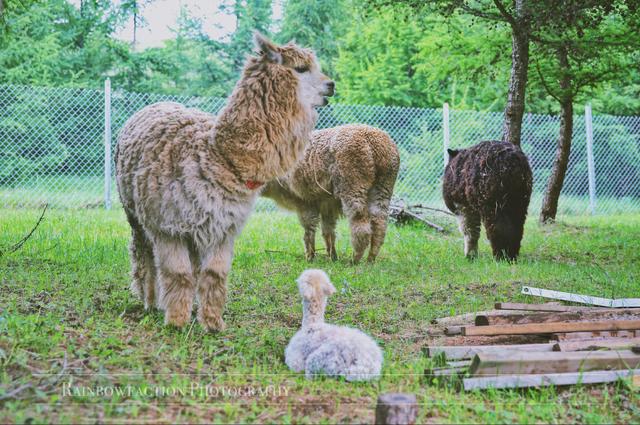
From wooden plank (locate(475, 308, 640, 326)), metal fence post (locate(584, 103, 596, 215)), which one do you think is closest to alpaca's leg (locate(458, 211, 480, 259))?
wooden plank (locate(475, 308, 640, 326))

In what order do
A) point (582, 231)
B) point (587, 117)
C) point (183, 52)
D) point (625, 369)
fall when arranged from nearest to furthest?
point (625, 369)
point (582, 231)
point (587, 117)
point (183, 52)

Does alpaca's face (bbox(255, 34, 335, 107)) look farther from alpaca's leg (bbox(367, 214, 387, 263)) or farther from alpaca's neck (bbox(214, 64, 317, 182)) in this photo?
alpaca's leg (bbox(367, 214, 387, 263))

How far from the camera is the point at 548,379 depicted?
354 centimetres

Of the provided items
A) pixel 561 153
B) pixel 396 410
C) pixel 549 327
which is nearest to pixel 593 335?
pixel 549 327

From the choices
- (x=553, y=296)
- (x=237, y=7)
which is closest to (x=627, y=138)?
(x=237, y=7)

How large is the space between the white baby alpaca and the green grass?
0.27ft

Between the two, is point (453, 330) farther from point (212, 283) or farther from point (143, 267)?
point (143, 267)

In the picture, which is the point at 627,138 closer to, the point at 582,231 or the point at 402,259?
the point at 582,231

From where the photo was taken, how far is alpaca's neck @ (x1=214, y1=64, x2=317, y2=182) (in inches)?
178

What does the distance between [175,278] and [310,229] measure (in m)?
4.12

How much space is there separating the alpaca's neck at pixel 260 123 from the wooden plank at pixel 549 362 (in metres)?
2.00

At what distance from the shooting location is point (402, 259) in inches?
337

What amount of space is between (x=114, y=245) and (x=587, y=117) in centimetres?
1307

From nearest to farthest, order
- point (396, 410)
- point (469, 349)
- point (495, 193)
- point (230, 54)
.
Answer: point (396, 410), point (469, 349), point (495, 193), point (230, 54)
